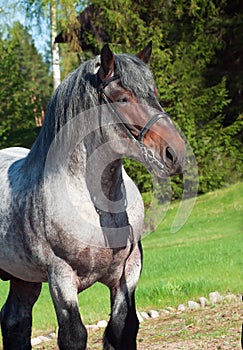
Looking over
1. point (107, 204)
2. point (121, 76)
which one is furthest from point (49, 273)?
point (121, 76)

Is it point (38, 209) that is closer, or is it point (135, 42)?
point (38, 209)

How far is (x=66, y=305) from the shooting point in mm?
4180

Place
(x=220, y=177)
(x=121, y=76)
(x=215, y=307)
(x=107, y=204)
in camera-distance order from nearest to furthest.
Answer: (x=121, y=76) → (x=107, y=204) → (x=215, y=307) → (x=220, y=177)

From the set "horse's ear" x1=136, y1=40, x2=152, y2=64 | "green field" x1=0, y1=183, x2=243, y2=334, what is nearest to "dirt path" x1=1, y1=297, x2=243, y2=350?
"green field" x1=0, y1=183, x2=243, y2=334

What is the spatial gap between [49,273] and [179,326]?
2815 millimetres

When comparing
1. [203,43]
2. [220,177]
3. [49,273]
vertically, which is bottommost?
[220,177]

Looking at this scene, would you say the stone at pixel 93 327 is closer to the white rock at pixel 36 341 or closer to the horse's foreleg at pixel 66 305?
the white rock at pixel 36 341

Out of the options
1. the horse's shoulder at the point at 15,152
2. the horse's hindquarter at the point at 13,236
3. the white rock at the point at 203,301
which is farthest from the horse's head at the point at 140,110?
the white rock at the point at 203,301

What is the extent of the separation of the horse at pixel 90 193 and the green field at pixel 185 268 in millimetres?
3002

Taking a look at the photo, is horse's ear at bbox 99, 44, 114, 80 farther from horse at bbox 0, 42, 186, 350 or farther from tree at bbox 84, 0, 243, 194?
tree at bbox 84, 0, 243, 194

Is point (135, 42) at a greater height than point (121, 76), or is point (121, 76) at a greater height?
point (135, 42)

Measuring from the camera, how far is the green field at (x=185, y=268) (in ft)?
26.5

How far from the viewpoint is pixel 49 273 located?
14.0ft

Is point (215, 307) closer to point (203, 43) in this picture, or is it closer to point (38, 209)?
point (38, 209)
